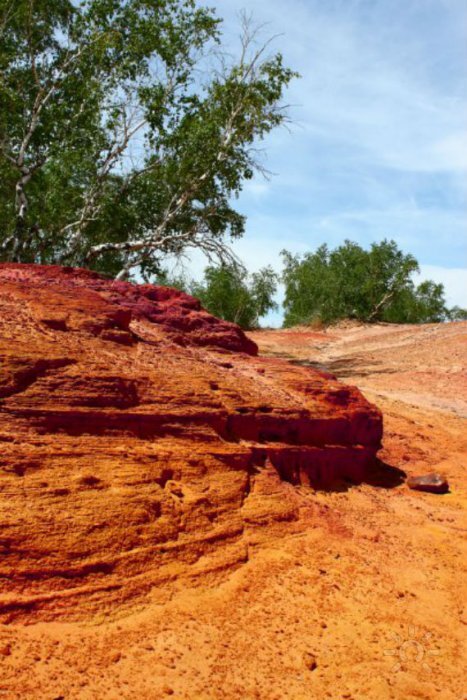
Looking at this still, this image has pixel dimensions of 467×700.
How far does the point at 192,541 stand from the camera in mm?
4109

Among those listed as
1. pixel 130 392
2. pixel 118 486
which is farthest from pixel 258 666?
pixel 130 392

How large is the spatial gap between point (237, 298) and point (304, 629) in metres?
27.9

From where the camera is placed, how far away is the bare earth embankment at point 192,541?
3.10 metres

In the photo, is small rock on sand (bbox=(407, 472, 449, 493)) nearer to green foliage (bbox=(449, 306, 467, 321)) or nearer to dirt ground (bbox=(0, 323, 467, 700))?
dirt ground (bbox=(0, 323, 467, 700))

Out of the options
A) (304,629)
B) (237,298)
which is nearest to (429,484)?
(304,629)

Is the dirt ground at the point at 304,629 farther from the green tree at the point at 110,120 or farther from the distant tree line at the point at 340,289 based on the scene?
the distant tree line at the point at 340,289

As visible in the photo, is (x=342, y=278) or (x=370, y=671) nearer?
(x=370, y=671)

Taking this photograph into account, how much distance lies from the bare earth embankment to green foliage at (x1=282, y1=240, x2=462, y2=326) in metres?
26.4

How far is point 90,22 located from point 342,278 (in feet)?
70.8

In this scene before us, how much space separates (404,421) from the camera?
10.4 m

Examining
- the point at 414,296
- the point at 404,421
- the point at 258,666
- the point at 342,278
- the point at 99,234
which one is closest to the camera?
the point at 258,666

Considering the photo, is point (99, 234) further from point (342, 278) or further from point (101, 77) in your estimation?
point (342, 278)

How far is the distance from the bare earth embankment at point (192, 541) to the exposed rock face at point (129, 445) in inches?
0.6

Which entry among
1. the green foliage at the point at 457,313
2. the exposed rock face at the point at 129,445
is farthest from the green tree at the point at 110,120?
the green foliage at the point at 457,313
